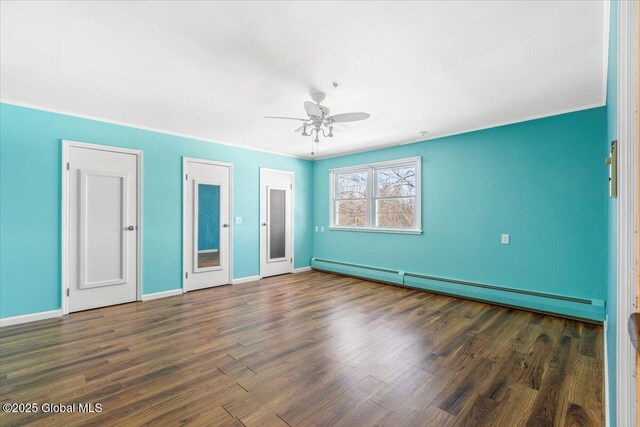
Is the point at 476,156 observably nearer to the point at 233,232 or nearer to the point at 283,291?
the point at 283,291

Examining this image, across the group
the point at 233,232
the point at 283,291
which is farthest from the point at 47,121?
the point at 283,291

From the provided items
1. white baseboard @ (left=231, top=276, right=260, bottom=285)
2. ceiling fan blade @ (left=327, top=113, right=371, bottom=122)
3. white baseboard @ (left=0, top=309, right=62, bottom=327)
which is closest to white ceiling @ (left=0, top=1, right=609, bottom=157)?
ceiling fan blade @ (left=327, top=113, right=371, bottom=122)

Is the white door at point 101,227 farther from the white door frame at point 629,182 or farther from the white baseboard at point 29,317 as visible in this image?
the white door frame at point 629,182

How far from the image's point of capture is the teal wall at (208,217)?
4.91 meters

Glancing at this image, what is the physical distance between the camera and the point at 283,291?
190 inches

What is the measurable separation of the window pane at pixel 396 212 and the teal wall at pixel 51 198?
8.88ft

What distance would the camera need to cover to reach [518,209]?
13.0ft

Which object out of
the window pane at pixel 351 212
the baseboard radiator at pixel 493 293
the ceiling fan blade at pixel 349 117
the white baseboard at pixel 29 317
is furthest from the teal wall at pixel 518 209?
the white baseboard at pixel 29 317

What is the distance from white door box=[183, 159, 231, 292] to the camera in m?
4.77

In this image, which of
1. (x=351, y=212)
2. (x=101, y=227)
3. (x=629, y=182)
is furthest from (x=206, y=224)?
(x=629, y=182)

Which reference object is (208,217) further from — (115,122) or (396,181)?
(396,181)

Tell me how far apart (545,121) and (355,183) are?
3189 millimetres

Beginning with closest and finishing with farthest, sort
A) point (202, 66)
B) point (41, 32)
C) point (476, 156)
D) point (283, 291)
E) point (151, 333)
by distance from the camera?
point (41, 32) → point (202, 66) → point (151, 333) → point (476, 156) → point (283, 291)

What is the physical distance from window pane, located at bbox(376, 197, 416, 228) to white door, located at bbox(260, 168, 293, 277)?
1.90 m
